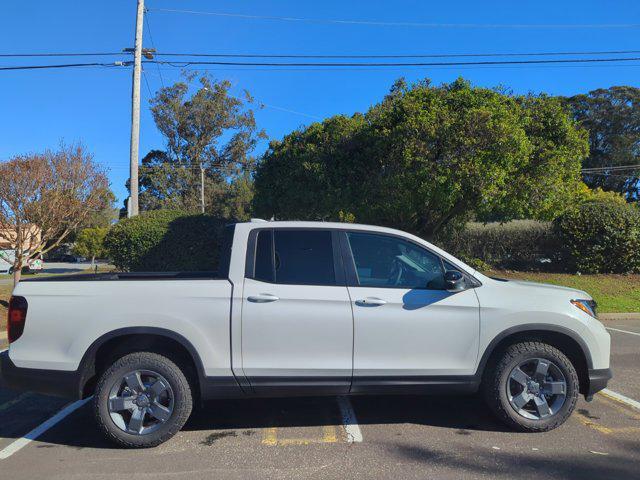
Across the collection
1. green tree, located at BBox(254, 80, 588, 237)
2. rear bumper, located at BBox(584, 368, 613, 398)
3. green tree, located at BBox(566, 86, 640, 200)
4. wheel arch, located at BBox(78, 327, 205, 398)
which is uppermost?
green tree, located at BBox(566, 86, 640, 200)

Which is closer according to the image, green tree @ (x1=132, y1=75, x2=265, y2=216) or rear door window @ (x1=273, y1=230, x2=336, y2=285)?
rear door window @ (x1=273, y1=230, x2=336, y2=285)

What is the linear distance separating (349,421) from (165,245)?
8059mm

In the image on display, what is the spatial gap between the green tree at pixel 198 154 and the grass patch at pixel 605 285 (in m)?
29.0

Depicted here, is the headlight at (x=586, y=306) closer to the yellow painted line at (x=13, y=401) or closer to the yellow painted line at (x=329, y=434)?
the yellow painted line at (x=329, y=434)

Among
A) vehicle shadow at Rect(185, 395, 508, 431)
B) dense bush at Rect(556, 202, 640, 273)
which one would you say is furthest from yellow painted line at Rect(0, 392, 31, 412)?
dense bush at Rect(556, 202, 640, 273)

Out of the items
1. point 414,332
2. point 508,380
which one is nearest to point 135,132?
point 414,332

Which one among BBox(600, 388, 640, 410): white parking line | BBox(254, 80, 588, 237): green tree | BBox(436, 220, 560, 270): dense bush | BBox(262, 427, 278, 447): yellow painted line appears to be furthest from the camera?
BBox(436, 220, 560, 270): dense bush

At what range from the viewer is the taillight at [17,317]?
13.3 feet

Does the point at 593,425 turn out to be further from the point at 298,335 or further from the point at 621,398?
the point at 298,335

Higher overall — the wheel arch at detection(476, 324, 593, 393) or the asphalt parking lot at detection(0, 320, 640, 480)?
the wheel arch at detection(476, 324, 593, 393)

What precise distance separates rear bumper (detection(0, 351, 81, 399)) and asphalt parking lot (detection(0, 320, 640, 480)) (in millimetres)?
515

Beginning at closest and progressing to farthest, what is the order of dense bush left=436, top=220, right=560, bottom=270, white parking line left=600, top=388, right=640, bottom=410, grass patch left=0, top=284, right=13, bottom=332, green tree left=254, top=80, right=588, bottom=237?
white parking line left=600, top=388, right=640, bottom=410 → grass patch left=0, top=284, right=13, bottom=332 → green tree left=254, top=80, right=588, bottom=237 → dense bush left=436, top=220, right=560, bottom=270

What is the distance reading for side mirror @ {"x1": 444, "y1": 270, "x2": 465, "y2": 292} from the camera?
419 centimetres

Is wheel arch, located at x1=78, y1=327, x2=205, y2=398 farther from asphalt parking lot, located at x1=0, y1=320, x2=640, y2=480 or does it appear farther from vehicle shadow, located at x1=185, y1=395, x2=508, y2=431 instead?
vehicle shadow, located at x1=185, y1=395, x2=508, y2=431
